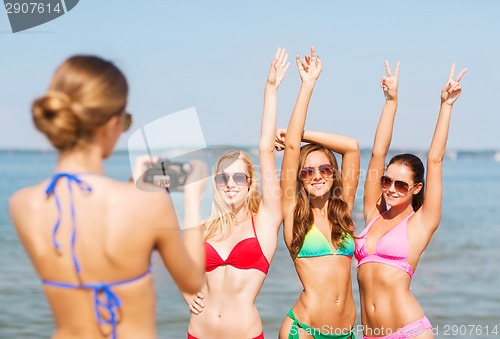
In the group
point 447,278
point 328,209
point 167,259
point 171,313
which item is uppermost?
point 167,259

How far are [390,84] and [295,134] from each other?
840 mm

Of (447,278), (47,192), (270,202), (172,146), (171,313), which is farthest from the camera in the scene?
(447,278)

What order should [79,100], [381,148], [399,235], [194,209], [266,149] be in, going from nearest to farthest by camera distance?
[79,100] < [194,209] < [266,149] < [399,235] < [381,148]

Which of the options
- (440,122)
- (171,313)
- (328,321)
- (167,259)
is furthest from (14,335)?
(167,259)

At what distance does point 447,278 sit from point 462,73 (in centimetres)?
896

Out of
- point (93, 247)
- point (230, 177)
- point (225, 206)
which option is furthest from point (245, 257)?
point (93, 247)

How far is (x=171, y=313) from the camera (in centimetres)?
998

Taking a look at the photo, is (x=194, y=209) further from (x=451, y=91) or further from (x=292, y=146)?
(x=451, y=91)

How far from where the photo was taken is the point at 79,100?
8.00 ft

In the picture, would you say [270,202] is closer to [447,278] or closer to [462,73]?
[462,73]

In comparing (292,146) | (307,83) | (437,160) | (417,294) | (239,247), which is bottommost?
(417,294)

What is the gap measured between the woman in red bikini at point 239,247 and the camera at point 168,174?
1517 mm

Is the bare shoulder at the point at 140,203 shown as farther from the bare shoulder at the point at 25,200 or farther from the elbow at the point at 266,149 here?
the elbow at the point at 266,149

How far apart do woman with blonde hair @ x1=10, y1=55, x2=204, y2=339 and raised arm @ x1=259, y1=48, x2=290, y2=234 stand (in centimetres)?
171
